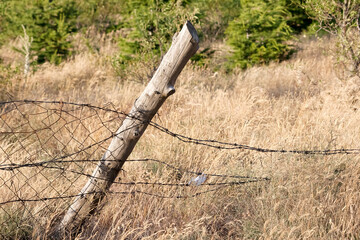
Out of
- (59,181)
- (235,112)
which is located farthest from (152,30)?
(59,181)

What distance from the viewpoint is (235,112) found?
18.4ft

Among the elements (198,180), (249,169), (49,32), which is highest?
(198,180)

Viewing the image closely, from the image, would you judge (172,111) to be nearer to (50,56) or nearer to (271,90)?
(271,90)

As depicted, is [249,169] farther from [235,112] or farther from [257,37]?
[257,37]

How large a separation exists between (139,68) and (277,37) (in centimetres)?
416

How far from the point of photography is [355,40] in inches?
251

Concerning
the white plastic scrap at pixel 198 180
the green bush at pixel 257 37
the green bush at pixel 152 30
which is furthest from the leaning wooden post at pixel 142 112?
the green bush at pixel 257 37

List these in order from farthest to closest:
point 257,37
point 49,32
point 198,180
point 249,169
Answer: point 49,32 < point 257,37 < point 249,169 < point 198,180

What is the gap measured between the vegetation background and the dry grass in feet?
0.05

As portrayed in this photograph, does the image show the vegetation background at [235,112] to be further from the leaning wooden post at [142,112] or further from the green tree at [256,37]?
the leaning wooden post at [142,112]

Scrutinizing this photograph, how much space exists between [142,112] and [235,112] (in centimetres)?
323

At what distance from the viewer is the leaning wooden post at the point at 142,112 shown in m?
2.50

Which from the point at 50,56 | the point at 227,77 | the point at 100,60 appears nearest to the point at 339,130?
the point at 227,77

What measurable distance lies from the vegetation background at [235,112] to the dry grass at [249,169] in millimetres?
16
